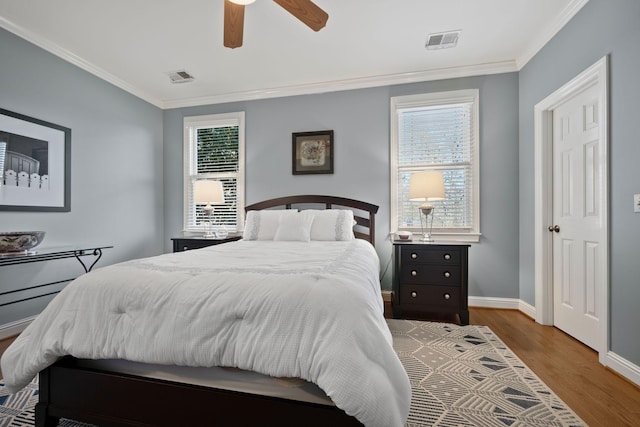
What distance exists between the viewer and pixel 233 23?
208 centimetres

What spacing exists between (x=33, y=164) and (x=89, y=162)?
56 centimetres

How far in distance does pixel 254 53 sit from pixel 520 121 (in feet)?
9.64

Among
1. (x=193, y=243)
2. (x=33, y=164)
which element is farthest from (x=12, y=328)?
(x=193, y=243)

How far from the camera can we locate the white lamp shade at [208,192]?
3.74m

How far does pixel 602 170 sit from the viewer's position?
2.08 m

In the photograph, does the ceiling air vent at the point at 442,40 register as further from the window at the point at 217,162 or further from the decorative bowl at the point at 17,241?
the decorative bowl at the point at 17,241

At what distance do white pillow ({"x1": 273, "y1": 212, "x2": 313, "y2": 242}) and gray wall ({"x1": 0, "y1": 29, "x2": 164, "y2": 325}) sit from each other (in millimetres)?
2074

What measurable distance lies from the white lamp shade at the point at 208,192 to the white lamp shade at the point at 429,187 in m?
2.34

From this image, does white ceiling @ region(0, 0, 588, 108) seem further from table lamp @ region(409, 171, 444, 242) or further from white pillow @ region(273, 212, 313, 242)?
white pillow @ region(273, 212, 313, 242)

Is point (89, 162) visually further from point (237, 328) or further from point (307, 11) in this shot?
point (237, 328)

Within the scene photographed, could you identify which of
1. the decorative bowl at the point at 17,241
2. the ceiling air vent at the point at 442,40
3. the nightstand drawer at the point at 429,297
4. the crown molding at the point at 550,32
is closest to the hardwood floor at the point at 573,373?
the nightstand drawer at the point at 429,297

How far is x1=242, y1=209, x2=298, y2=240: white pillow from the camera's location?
3248 millimetres

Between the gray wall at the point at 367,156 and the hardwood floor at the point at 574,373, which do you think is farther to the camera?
the gray wall at the point at 367,156

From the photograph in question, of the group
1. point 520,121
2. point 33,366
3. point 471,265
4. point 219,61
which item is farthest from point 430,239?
point 33,366
